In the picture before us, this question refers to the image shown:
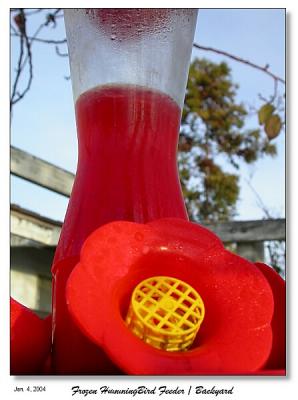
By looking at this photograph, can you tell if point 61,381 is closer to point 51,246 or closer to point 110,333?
point 110,333

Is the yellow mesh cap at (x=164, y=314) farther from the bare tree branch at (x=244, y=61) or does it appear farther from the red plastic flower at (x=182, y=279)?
the bare tree branch at (x=244, y=61)

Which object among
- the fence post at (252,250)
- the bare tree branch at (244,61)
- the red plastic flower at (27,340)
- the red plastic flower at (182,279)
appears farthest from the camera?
the fence post at (252,250)

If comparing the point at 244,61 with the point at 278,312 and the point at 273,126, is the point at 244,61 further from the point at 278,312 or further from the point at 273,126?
the point at 278,312

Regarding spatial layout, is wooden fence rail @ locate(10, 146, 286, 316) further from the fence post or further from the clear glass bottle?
the clear glass bottle

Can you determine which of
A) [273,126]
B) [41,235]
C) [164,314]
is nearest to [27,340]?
[164,314]

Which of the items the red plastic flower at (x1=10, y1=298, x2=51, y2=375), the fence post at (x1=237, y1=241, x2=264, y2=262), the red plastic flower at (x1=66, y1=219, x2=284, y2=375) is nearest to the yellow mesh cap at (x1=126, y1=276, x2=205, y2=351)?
the red plastic flower at (x1=66, y1=219, x2=284, y2=375)

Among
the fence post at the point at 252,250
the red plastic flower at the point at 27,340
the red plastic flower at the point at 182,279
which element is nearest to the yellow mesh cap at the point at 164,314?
the red plastic flower at the point at 182,279

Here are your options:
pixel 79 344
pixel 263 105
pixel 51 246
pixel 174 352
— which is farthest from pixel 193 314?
pixel 51 246
